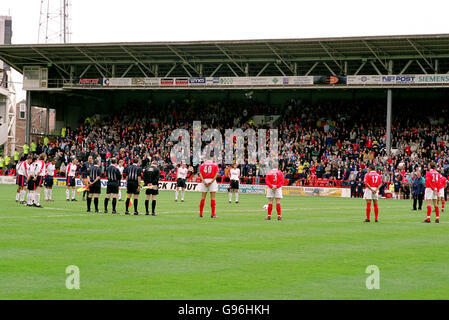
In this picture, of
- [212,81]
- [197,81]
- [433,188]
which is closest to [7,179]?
[197,81]

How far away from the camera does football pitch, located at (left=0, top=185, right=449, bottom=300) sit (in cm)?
981

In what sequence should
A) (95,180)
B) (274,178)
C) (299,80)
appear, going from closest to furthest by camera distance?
1. (274,178)
2. (95,180)
3. (299,80)

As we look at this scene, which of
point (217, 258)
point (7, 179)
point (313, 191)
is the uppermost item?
point (7, 179)

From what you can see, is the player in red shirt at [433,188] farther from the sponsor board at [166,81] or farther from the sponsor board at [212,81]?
the sponsor board at [166,81]

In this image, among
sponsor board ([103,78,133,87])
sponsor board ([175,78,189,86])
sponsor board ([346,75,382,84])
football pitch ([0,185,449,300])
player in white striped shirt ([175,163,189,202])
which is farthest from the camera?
sponsor board ([103,78,133,87])

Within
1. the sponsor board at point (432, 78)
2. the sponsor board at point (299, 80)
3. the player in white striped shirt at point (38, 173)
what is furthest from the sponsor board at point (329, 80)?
the player in white striped shirt at point (38, 173)

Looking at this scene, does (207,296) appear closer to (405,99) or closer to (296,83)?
(296,83)

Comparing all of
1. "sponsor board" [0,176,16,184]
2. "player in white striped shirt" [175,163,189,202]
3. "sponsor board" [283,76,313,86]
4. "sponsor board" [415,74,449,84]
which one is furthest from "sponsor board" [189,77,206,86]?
"player in white striped shirt" [175,163,189,202]

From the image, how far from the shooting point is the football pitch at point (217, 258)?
9812 millimetres

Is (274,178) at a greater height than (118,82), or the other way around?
(118,82)

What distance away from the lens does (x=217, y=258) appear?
13016 mm

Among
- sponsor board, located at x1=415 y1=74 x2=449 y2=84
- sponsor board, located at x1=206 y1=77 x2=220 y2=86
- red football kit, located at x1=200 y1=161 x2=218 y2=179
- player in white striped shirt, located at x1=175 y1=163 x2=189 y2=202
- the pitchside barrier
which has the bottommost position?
the pitchside barrier

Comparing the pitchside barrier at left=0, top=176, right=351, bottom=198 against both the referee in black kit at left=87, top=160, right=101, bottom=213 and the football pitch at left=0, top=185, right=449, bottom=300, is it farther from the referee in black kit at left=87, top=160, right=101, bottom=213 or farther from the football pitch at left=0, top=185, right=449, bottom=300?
the football pitch at left=0, top=185, right=449, bottom=300

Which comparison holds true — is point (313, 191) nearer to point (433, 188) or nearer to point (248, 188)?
point (248, 188)
